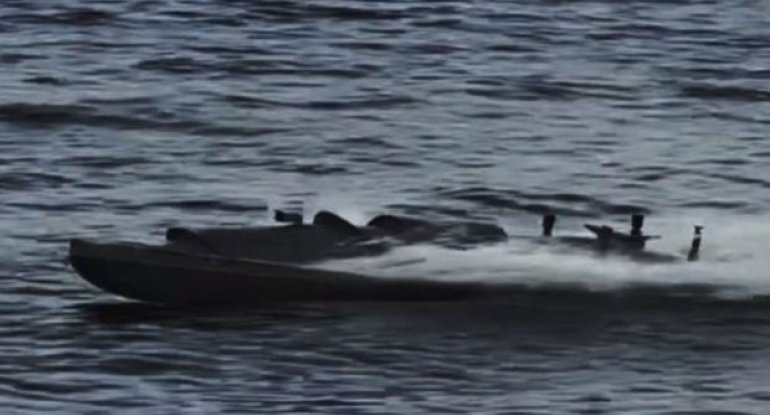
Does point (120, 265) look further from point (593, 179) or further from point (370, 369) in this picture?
point (593, 179)

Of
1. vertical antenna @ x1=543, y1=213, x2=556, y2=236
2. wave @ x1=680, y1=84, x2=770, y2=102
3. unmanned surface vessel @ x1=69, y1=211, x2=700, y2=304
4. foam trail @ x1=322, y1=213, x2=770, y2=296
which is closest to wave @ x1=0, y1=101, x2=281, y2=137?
wave @ x1=680, y1=84, x2=770, y2=102

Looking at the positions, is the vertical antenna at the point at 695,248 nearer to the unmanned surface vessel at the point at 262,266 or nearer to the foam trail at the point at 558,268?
the foam trail at the point at 558,268

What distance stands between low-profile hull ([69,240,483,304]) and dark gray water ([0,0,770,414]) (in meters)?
0.20

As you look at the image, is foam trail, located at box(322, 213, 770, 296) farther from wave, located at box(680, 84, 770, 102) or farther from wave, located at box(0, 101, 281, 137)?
wave, located at box(680, 84, 770, 102)

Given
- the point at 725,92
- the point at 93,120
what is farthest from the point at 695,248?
the point at 725,92

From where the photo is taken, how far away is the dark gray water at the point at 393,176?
29359 millimetres

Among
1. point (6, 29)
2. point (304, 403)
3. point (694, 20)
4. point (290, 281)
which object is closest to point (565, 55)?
point (694, 20)

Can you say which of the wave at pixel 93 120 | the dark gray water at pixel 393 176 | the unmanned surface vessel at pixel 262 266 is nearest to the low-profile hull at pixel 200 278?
the unmanned surface vessel at pixel 262 266

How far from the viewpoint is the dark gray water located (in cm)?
2936

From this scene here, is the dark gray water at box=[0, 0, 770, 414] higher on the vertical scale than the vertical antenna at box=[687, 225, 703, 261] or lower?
lower

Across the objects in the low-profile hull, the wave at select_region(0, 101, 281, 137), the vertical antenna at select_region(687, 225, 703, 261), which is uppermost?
the vertical antenna at select_region(687, 225, 703, 261)

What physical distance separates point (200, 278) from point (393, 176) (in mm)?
9779

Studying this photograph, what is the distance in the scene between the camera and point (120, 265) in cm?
3127

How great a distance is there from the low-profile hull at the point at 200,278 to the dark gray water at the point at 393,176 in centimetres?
20
